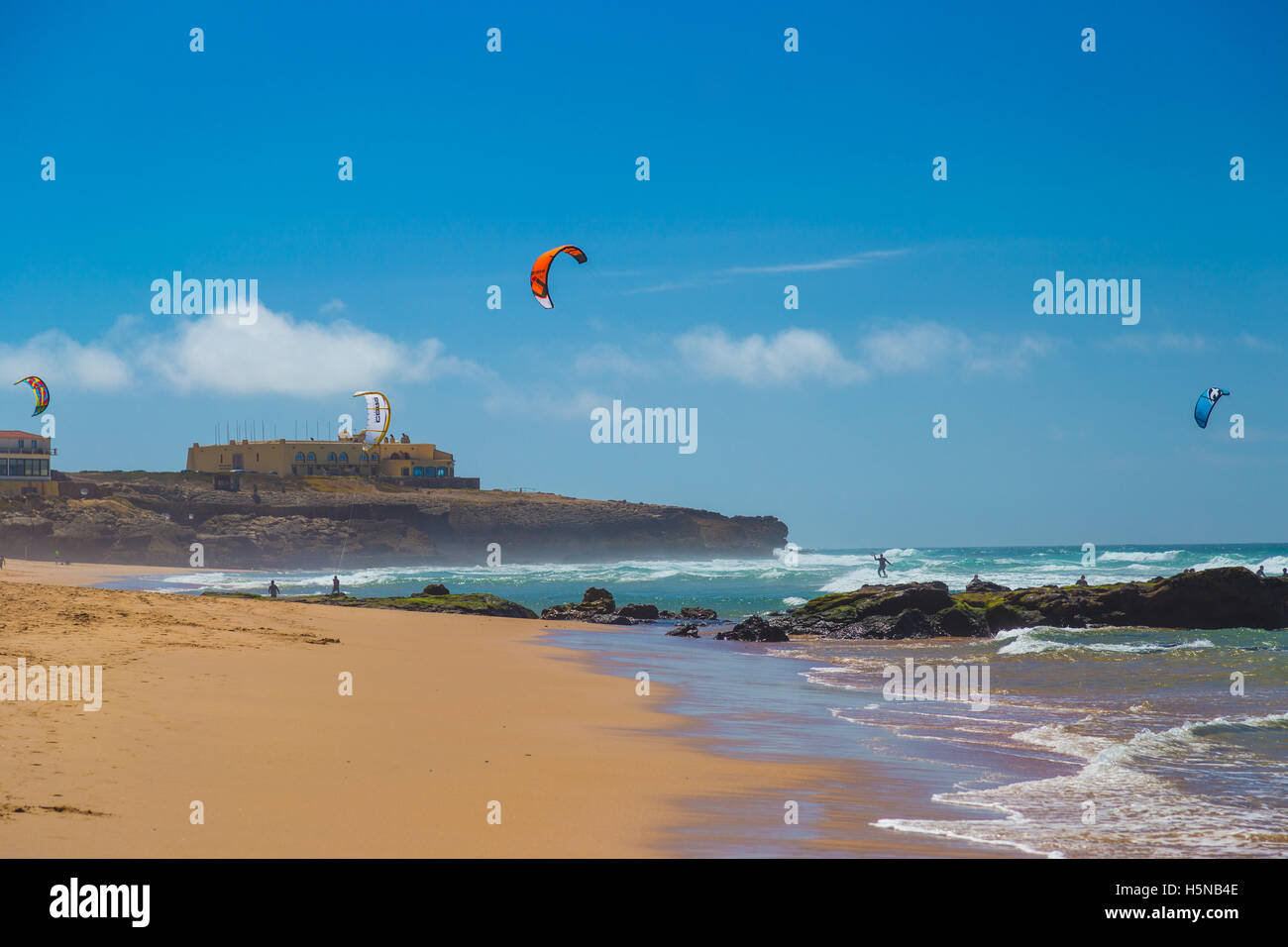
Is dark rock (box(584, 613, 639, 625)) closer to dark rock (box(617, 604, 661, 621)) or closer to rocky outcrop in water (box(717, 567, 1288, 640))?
dark rock (box(617, 604, 661, 621))

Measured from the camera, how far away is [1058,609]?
25.1m

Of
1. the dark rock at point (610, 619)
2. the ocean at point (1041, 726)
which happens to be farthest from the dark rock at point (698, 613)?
the ocean at point (1041, 726)

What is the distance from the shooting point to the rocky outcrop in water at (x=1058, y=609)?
2423 centimetres

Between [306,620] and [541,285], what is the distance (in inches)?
567

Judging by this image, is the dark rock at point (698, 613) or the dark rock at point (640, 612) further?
the dark rock at point (698, 613)

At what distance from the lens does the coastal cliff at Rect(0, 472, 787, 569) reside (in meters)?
74.6

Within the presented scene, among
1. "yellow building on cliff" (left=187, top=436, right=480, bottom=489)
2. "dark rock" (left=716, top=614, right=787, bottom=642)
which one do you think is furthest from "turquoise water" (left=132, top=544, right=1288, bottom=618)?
"yellow building on cliff" (left=187, top=436, right=480, bottom=489)

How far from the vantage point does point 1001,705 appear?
14.1m

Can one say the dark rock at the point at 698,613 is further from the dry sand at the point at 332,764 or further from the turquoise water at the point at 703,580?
the dry sand at the point at 332,764

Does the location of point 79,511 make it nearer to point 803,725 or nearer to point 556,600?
point 556,600

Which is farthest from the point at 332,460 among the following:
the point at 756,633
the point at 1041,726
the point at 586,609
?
the point at 1041,726

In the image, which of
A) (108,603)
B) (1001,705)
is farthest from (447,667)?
(1001,705)

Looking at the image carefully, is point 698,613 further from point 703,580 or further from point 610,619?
point 703,580

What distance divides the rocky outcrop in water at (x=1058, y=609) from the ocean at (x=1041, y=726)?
2.42 feet
